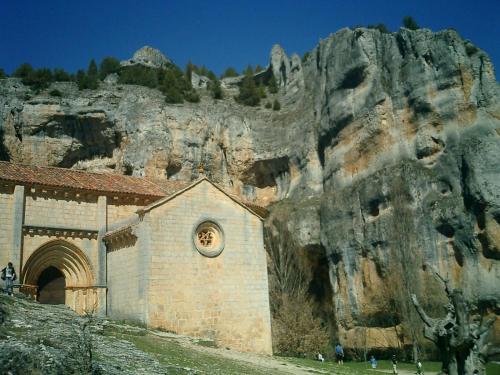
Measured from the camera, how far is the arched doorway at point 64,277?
899 inches

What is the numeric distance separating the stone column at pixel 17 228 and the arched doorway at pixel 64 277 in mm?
1061

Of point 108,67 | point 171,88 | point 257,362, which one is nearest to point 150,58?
point 108,67

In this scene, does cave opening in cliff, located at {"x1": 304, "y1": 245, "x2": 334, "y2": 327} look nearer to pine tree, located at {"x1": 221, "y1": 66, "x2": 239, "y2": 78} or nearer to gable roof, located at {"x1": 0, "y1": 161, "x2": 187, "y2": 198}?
gable roof, located at {"x1": 0, "y1": 161, "x2": 187, "y2": 198}

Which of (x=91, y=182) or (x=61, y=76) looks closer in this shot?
(x=91, y=182)

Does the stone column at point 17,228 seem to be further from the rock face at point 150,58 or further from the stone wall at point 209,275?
the rock face at point 150,58

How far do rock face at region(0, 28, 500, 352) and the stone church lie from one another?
12.1m

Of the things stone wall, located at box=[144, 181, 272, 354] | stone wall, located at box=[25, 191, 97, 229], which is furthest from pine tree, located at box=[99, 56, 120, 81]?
stone wall, located at box=[144, 181, 272, 354]

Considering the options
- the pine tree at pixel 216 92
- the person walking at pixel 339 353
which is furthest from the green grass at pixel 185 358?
the pine tree at pixel 216 92

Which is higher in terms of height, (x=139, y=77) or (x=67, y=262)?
(x=139, y=77)

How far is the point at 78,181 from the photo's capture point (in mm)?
24844

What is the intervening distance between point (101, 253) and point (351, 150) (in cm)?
2113

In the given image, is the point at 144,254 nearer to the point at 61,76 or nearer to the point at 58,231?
the point at 58,231

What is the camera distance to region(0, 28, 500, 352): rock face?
29.9 metres

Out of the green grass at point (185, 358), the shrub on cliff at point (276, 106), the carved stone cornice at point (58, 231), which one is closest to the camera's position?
the green grass at point (185, 358)
